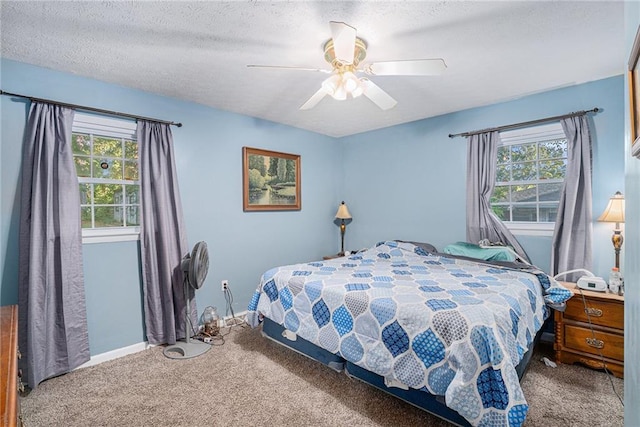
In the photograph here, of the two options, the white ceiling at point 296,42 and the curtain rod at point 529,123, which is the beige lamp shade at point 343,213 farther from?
the white ceiling at point 296,42

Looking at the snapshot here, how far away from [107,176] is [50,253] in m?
0.81

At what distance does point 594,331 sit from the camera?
233 cm

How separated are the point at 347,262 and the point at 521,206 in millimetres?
1962

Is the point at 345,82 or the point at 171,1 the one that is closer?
the point at 171,1

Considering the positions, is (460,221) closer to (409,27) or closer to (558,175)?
(558,175)

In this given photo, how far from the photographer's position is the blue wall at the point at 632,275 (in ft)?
3.05

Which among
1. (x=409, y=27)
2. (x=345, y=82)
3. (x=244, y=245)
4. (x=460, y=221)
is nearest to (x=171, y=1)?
(x=345, y=82)

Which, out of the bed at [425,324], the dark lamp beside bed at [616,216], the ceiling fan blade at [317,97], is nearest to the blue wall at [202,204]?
the bed at [425,324]

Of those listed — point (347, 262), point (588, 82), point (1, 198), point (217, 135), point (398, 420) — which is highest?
point (588, 82)

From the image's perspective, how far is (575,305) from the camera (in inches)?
95.4

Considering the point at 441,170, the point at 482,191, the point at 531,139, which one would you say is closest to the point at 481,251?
the point at 482,191

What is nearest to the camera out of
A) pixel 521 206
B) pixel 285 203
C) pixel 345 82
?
pixel 345 82

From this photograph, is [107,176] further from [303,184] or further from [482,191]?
[482,191]

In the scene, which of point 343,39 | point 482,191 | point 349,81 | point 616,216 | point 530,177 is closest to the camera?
point 343,39
